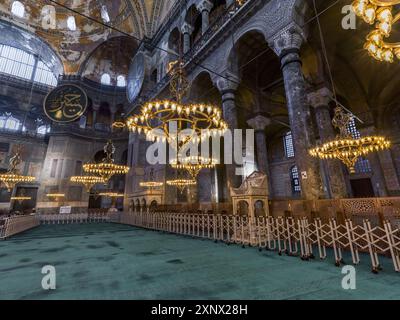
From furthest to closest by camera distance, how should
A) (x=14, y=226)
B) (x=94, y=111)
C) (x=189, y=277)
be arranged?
(x=94, y=111) < (x=14, y=226) < (x=189, y=277)

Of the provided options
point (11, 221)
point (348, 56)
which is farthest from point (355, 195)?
point (11, 221)

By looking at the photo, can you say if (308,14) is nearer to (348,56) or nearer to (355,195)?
(348,56)

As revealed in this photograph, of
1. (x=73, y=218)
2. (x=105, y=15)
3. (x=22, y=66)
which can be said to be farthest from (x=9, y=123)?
(x=105, y=15)

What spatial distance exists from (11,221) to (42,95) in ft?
58.6

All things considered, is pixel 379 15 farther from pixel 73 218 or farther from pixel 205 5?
pixel 73 218

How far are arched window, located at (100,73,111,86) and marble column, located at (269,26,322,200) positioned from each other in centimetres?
1936

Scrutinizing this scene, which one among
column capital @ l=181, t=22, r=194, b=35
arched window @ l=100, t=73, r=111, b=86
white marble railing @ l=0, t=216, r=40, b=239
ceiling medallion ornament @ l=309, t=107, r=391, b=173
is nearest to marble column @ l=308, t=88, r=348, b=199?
ceiling medallion ornament @ l=309, t=107, r=391, b=173

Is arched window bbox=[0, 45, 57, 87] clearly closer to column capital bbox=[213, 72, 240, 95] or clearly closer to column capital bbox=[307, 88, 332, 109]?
column capital bbox=[213, 72, 240, 95]

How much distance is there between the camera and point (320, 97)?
825 cm

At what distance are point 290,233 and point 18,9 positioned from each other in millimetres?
26210

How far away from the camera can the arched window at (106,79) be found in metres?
20.6

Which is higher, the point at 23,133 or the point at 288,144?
the point at 23,133

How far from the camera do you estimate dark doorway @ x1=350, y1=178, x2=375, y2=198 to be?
10789 mm
